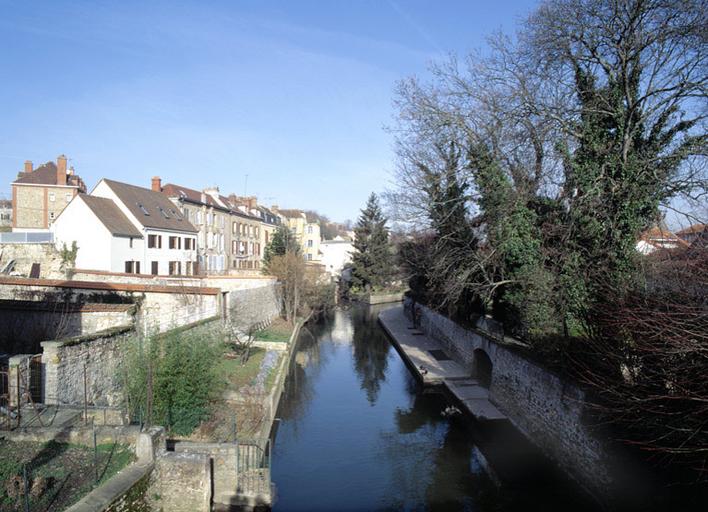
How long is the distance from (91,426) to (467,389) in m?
13.6

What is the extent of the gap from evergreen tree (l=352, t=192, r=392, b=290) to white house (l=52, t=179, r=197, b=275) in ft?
64.1

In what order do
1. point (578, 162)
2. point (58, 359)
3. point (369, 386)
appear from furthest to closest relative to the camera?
point (369, 386) → point (578, 162) → point (58, 359)

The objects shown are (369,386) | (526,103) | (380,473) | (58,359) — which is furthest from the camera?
(369,386)

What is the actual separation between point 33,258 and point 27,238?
6.45 feet

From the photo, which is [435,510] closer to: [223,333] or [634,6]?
[223,333]

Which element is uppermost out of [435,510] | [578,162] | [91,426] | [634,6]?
[634,6]

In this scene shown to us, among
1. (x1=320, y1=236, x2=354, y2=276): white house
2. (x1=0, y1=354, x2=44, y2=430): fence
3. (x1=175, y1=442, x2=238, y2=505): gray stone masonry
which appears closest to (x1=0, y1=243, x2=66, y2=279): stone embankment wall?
(x1=0, y1=354, x2=44, y2=430): fence

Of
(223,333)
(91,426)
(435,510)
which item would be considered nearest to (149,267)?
(223,333)

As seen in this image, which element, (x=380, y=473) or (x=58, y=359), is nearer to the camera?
(x=58, y=359)

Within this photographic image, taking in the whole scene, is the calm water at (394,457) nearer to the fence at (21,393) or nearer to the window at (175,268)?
the fence at (21,393)

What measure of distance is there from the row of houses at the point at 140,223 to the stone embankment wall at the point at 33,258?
77 centimetres

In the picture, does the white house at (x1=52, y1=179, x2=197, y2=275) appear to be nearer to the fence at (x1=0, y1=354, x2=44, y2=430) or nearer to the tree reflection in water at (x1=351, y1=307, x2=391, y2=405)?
the tree reflection in water at (x1=351, y1=307, x2=391, y2=405)

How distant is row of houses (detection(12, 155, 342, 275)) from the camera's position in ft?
90.6

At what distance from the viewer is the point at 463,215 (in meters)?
19.2
